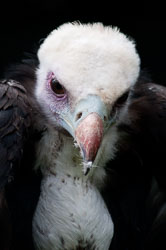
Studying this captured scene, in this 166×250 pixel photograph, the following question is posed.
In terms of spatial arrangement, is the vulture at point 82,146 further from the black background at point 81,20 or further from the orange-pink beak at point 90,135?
the black background at point 81,20

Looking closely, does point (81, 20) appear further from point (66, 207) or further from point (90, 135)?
point (90, 135)

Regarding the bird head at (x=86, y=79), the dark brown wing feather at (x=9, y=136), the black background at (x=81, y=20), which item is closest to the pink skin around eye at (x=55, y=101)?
the bird head at (x=86, y=79)

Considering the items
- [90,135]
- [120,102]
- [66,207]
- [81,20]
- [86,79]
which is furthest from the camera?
[81,20]

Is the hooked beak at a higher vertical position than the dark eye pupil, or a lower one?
lower

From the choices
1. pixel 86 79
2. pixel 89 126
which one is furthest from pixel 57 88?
pixel 89 126

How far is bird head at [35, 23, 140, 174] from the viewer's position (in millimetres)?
1706

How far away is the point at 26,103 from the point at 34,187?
384 mm

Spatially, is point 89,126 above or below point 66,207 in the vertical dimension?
above

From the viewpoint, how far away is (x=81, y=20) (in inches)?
140

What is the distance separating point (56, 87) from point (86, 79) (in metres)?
0.21

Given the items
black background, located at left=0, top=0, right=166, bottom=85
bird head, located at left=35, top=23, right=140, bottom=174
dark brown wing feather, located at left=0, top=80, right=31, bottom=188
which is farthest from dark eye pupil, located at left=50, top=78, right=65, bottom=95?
black background, located at left=0, top=0, right=166, bottom=85

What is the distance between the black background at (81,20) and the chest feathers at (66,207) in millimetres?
1462

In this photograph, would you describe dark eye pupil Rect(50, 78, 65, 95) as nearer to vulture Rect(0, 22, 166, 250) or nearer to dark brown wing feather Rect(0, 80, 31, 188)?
vulture Rect(0, 22, 166, 250)

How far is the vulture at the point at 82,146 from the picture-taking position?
70.1 inches
